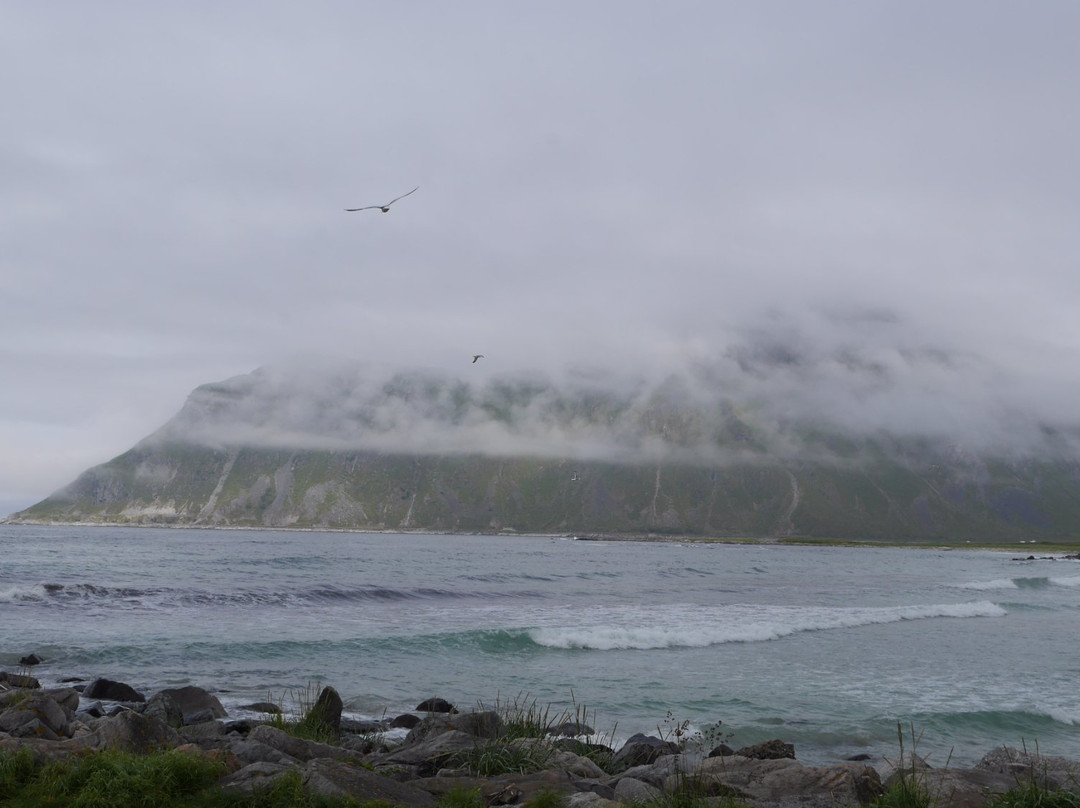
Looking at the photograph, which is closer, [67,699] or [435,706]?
[67,699]

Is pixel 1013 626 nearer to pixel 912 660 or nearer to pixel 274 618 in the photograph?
pixel 912 660

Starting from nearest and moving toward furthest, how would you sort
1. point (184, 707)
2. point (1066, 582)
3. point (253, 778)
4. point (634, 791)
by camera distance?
point (253, 778) → point (634, 791) → point (184, 707) → point (1066, 582)

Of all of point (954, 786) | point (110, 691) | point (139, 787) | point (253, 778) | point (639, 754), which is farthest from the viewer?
point (110, 691)

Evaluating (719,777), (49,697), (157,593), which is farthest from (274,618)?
(719,777)

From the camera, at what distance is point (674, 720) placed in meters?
18.6

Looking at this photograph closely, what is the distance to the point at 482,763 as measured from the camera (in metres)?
11.7

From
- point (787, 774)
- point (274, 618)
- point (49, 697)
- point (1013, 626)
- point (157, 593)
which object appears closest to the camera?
point (787, 774)

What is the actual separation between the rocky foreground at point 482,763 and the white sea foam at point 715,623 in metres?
14.7

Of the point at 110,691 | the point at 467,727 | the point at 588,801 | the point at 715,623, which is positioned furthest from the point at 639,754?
the point at 715,623

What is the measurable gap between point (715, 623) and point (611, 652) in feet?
31.0

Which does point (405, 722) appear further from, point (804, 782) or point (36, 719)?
point (804, 782)

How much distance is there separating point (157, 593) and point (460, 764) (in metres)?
38.5

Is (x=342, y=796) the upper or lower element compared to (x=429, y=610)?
upper

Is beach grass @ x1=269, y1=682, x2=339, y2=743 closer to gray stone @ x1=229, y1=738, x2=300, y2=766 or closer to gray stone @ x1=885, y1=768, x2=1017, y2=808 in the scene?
gray stone @ x1=229, y1=738, x2=300, y2=766
